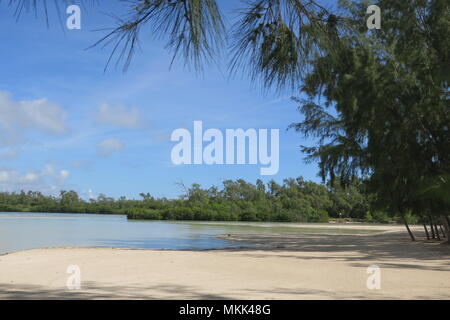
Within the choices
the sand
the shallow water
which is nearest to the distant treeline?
the shallow water

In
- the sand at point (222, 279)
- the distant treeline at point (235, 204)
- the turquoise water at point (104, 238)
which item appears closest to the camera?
the sand at point (222, 279)

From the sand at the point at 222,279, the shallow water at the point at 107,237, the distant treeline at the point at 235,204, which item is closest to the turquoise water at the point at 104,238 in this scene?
the shallow water at the point at 107,237

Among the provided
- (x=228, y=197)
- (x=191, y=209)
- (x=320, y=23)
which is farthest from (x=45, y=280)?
(x=228, y=197)

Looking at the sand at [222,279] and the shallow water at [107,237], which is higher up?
the sand at [222,279]

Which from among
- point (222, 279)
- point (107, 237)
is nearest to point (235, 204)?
point (107, 237)

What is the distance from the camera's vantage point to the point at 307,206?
65.8 m

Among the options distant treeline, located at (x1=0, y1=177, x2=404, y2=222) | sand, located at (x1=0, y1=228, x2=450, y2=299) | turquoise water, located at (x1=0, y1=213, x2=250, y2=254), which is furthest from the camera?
distant treeline, located at (x1=0, y1=177, x2=404, y2=222)

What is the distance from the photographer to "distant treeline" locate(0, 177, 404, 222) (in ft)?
200

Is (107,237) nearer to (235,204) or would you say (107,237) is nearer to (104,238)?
(104,238)

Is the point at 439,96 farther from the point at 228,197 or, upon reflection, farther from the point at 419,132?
the point at 228,197

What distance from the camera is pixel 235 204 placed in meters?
68.5

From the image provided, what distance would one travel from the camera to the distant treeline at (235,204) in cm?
6084

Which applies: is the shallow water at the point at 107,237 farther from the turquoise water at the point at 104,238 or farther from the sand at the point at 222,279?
the sand at the point at 222,279

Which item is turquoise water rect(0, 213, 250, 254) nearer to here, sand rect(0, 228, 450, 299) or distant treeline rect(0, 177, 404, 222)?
sand rect(0, 228, 450, 299)
